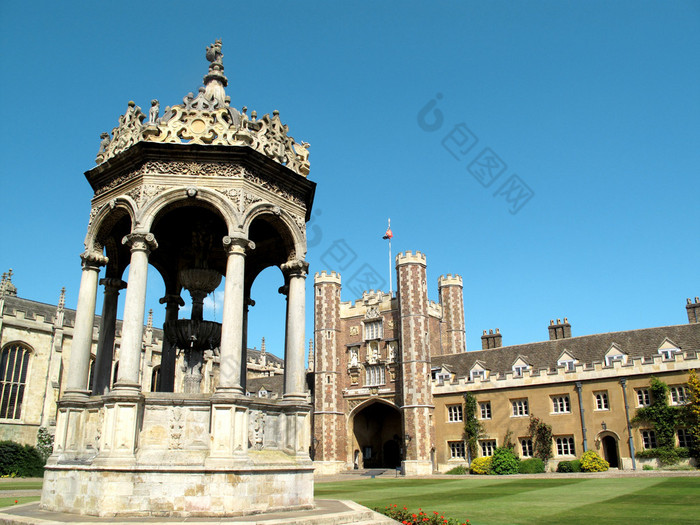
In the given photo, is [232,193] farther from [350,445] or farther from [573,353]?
[350,445]

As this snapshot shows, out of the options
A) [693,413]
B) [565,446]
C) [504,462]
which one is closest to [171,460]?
[504,462]

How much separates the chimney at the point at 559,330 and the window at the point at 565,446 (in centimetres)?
1026

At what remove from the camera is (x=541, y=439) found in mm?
43844

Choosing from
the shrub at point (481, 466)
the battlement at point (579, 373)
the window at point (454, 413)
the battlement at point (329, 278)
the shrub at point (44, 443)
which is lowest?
the shrub at point (481, 466)

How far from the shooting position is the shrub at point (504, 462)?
42.2 meters

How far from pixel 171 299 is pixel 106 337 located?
191 centimetres

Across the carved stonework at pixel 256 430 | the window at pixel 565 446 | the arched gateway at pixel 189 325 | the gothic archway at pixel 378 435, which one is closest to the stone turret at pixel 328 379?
the gothic archway at pixel 378 435

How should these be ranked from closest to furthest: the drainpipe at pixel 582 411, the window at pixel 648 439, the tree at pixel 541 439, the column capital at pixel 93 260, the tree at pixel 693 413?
1. the column capital at pixel 93 260
2. the tree at pixel 693 413
3. the window at pixel 648 439
4. the drainpipe at pixel 582 411
5. the tree at pixel 541 439

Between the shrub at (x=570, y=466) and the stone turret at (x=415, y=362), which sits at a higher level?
the stone turret at (x=415, y=362)

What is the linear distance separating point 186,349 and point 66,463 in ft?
10.9

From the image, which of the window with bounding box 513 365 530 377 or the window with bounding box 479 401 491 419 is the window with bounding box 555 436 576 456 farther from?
the window with bounding box 479 401 491 419

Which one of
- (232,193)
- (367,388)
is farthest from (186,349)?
(367,388)

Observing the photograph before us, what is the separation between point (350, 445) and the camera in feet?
184

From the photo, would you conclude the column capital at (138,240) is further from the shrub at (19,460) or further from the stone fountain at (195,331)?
the shrub at (19,460)
